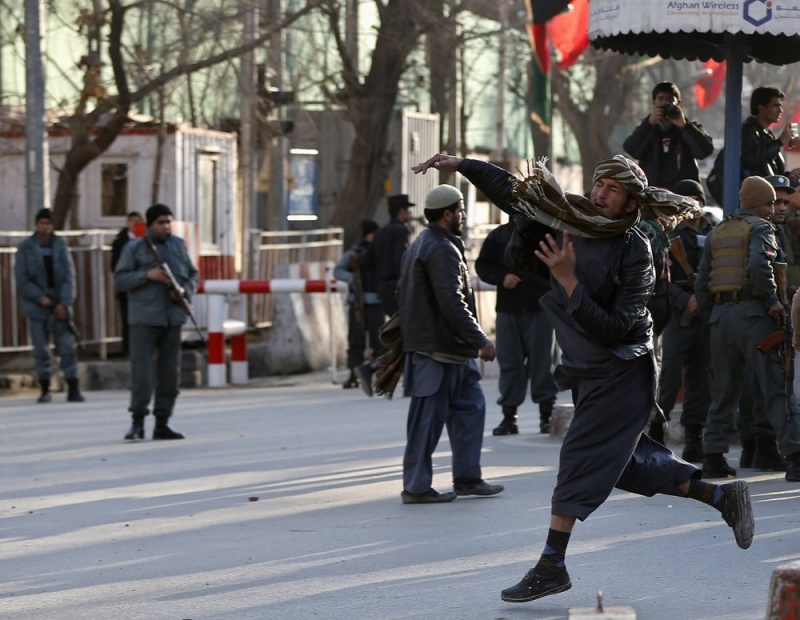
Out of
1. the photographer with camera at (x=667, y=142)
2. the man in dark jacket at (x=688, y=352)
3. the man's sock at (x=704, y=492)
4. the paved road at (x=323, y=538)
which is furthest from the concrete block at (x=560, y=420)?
the man's sock at (x=704, y=492)

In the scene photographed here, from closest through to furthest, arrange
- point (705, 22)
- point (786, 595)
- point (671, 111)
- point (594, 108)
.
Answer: point (786, 595), point (705, 22), point (671, 111), point (594, 108)

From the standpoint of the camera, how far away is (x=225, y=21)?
2098 cm

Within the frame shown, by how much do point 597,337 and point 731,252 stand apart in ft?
11.2

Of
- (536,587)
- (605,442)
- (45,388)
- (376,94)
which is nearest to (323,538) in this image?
(536,587)

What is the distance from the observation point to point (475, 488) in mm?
9750

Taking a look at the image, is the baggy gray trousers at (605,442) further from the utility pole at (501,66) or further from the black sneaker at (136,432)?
the utility pole at (501,66)

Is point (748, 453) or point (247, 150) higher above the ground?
point (247, 150)

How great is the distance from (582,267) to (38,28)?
46.2ft

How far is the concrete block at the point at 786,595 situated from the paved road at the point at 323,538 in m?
1.11

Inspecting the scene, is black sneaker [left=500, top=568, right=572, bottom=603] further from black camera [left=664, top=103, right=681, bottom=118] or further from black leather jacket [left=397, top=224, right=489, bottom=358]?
black camera [left=664, top=103, right=681, bottom=118]

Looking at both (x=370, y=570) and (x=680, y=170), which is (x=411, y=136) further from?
(x=370, y=570)

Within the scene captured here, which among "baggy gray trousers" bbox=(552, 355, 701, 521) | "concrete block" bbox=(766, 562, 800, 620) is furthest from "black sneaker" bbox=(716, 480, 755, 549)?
"concrete block" bbox=(766, 562, 800, 620)

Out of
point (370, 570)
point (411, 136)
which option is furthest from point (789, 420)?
point (411, 136)

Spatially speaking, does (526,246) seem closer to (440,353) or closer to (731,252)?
(440,353)
